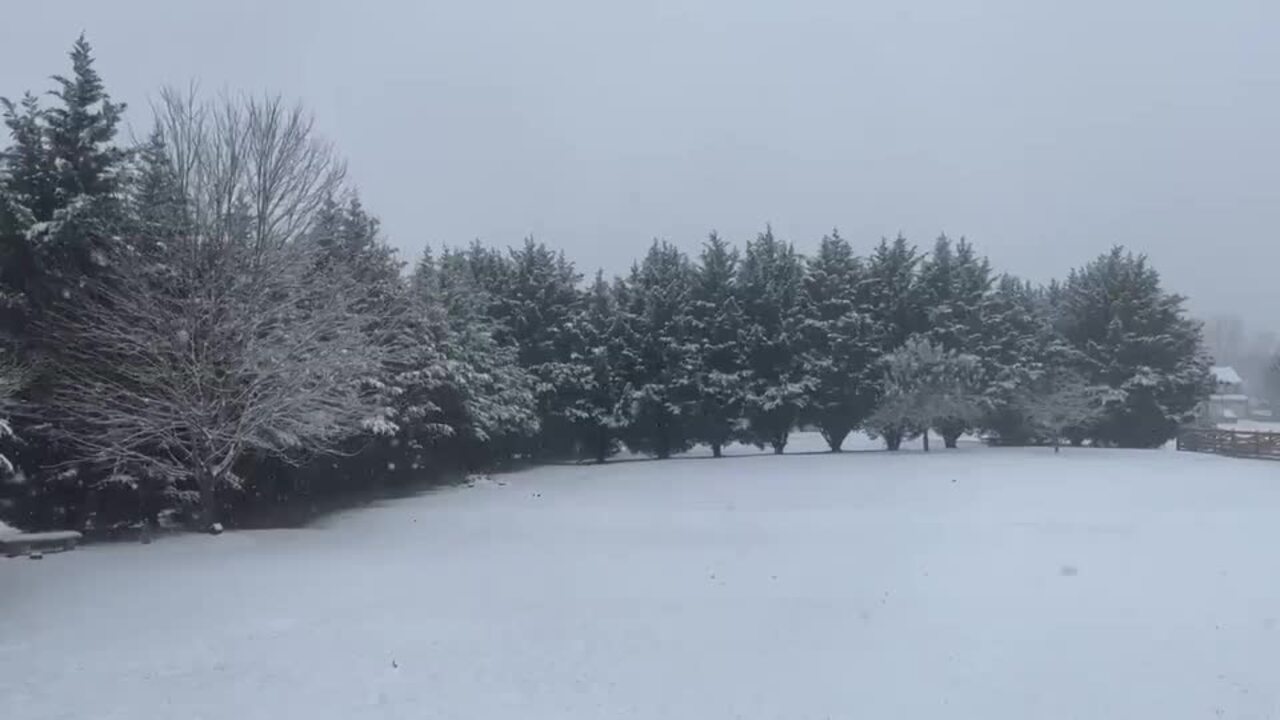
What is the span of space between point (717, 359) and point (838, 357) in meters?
5.47

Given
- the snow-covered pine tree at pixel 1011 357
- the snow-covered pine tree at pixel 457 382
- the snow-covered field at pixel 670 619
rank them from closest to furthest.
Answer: the snow-covered field at pixel 670 619, the snow-covered pine tree at pixel 457 382, the snow-covered pine tree at pixel 1011 357

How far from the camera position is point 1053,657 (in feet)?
34.0

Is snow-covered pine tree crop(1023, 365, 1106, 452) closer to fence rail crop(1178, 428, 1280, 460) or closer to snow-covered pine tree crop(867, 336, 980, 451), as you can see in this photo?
snow-covered pine tree crop(867, 336, 980, 451)

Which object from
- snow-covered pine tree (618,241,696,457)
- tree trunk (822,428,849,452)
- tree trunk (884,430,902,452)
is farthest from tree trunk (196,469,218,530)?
tree trunk (884,430,902,452)

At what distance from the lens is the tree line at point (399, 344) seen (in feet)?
71.3

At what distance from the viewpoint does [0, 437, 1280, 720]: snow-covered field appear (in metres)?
9.15

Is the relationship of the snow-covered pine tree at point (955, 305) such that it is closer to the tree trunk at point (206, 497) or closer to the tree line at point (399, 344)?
the tree line at point (399, 344)

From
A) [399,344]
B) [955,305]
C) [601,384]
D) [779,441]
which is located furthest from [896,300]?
[399,344]

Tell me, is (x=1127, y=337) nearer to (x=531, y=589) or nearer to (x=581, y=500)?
(x=581, y=500)

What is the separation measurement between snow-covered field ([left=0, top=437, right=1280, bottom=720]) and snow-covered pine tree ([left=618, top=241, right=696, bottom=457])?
22.8 meters

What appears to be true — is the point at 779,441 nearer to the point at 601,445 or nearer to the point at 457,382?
the point at 601,445

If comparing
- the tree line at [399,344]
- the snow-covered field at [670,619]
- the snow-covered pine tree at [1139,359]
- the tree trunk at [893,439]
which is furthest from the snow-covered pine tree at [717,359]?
the snow-covered field at [670,619]

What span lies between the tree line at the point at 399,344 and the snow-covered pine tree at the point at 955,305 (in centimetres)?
16

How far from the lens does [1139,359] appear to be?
53.5 m
